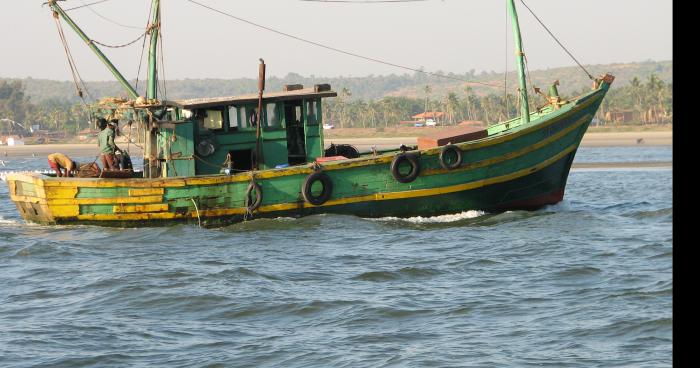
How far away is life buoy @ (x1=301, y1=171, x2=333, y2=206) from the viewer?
16.8m

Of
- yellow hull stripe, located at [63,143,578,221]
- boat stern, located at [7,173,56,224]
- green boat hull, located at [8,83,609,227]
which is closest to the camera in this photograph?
green boat hull, located at [8,83,609,227]

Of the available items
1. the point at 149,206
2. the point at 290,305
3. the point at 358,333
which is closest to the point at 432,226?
the point at 149,206

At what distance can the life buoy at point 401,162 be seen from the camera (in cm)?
1662

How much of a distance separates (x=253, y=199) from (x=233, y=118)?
2.32 meters

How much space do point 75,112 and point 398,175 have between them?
118 metres

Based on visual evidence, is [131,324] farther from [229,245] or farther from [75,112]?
[75,112]

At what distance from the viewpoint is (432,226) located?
55.9 feet

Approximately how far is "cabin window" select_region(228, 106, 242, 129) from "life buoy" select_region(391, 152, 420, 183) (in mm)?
3765

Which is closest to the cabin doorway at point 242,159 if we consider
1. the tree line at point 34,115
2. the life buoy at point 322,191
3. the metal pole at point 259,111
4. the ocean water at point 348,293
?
the metal pole at point 259,111

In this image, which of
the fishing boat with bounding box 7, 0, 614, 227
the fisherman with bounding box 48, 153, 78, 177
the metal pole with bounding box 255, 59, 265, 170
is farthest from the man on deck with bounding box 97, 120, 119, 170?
the metal pole with bounding box 255, 59, 265, 170

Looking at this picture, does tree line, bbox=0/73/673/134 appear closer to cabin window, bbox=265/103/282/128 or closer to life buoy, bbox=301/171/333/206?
cabin window, bbox=265/103/282/128

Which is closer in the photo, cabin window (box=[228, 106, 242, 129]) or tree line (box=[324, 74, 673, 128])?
cabin window (box=[228, 106, 242, 129])

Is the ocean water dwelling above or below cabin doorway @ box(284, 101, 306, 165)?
below

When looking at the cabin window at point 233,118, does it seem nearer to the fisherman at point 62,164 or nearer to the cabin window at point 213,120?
the cabin window at point 213,120
